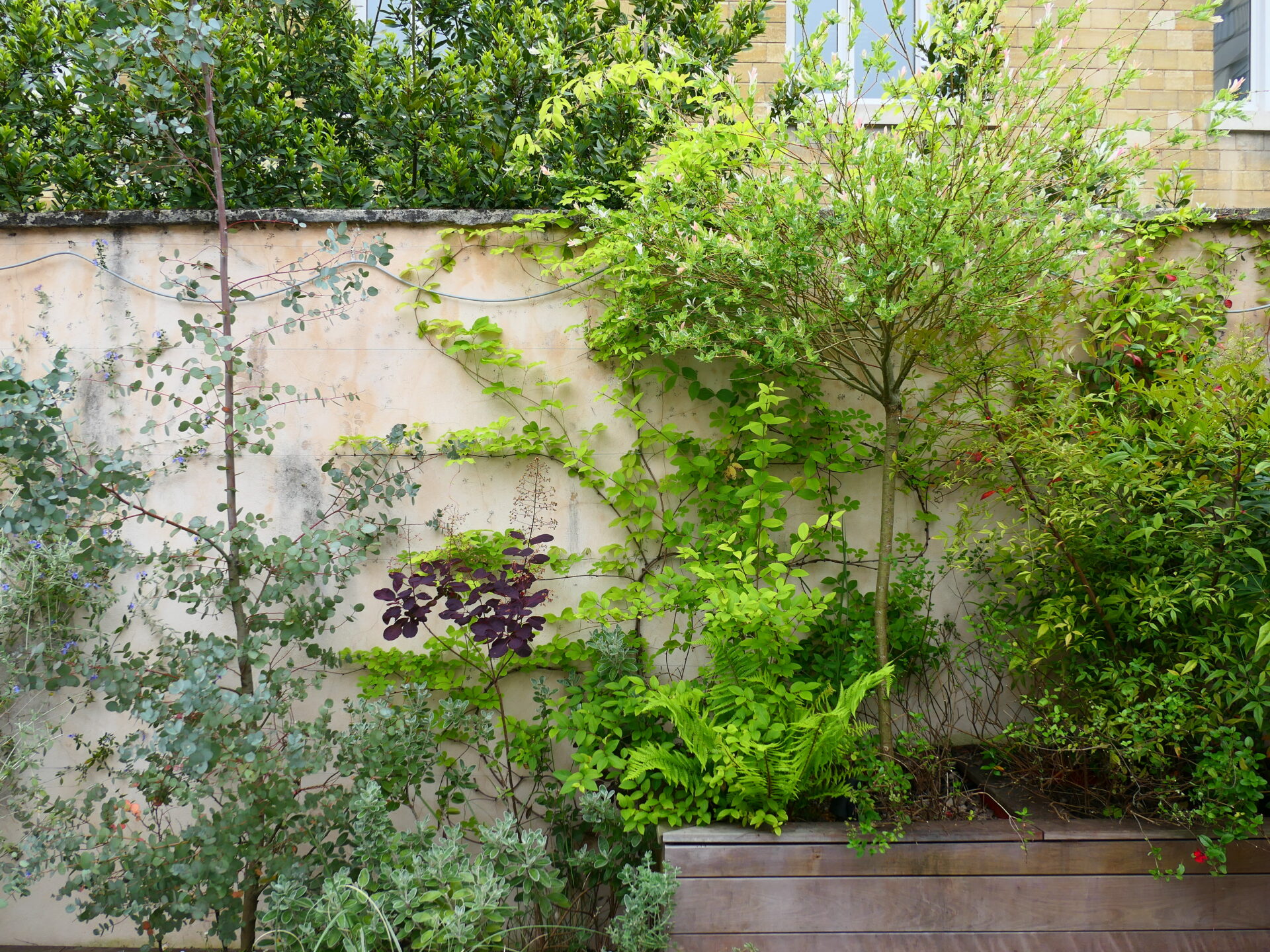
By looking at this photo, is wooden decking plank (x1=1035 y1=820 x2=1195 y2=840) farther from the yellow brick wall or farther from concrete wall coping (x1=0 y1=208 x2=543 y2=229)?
the yellow brick wall

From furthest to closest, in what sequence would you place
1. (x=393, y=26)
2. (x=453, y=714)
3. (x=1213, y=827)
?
1. (x=393, y=26)
2. (x=453, y=714)
3. (x=1213, y=827)

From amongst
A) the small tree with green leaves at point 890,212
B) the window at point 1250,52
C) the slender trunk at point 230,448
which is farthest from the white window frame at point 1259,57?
the slender trunk at point 230,448

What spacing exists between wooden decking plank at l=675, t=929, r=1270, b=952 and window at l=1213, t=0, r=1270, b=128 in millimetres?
5422

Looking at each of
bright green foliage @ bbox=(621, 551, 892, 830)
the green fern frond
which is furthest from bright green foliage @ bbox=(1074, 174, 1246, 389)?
the green fern frond

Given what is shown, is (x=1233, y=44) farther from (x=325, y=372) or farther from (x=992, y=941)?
(x=325, y=372)

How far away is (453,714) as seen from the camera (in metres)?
2.91

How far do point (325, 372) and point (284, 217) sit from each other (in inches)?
25.2

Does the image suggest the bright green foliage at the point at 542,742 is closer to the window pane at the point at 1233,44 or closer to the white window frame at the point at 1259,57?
the white window frame at the point at 1259,57

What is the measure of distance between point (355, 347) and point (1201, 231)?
354cm

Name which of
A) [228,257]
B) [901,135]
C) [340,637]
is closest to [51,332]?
[228,257]

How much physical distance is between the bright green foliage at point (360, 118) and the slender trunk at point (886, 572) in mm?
1491

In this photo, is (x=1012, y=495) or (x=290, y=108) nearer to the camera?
(x=1012, y=495)

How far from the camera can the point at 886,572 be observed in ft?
9.41

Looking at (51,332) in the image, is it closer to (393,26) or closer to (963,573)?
(393,26)
